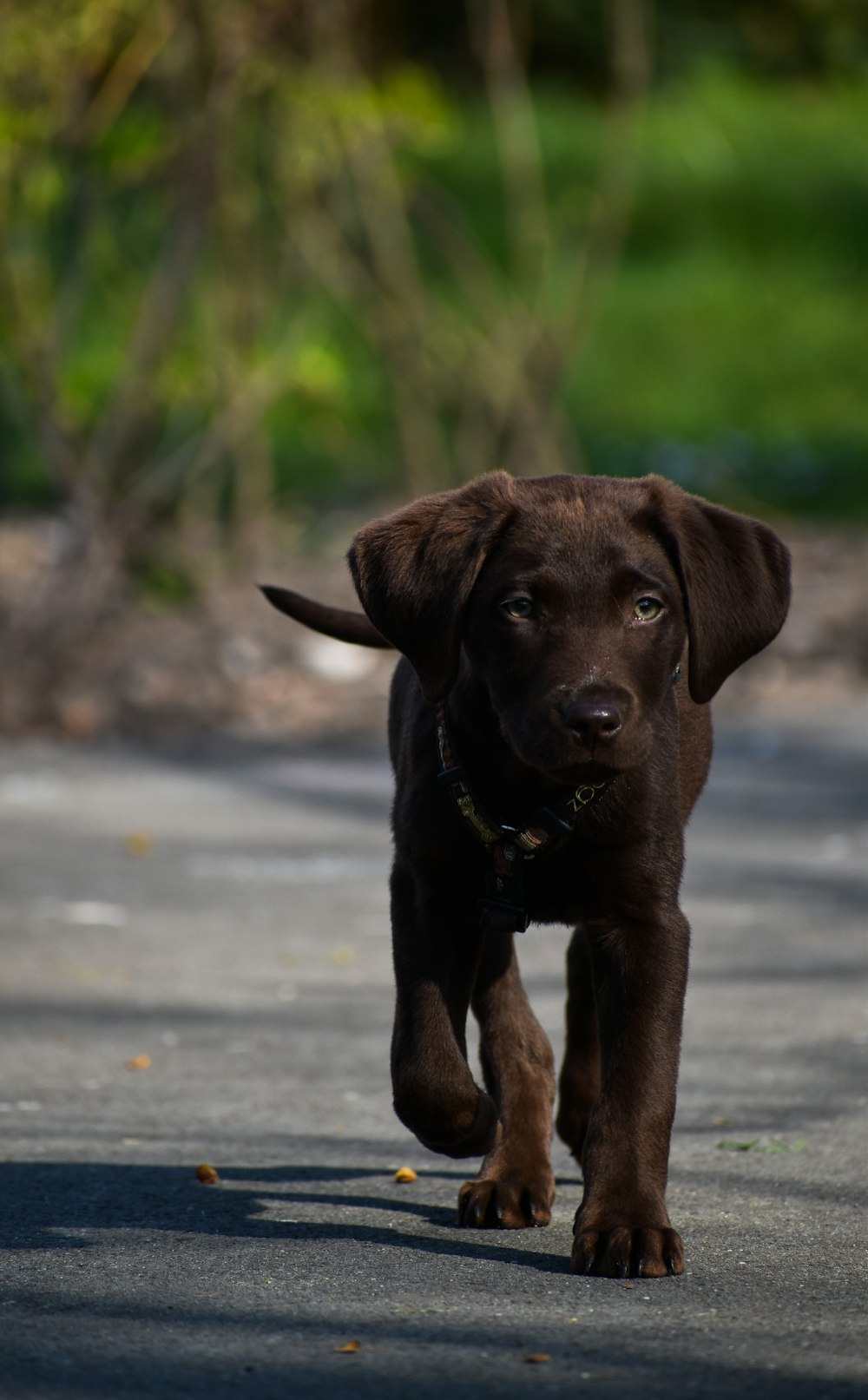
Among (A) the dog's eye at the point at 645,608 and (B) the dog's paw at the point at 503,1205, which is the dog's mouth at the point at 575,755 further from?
(B) the dog's paw at the point at 503,1205

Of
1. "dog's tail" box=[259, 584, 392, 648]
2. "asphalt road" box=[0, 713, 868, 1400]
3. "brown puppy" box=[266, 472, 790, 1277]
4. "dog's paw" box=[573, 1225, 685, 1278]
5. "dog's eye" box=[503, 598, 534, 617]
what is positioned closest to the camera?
"asphalt road" box=[0, 713, 868, 1400]

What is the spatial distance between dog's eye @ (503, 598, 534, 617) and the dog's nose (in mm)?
280

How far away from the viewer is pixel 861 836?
8719 millimetres

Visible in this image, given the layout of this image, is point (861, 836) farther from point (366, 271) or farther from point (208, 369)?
point (366, 271)

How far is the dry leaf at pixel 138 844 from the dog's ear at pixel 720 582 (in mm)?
4517

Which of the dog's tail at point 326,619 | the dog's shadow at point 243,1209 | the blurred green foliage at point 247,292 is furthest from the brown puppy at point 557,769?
the blurred green foliage at point 247,292

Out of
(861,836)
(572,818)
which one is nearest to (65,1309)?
(572,818)

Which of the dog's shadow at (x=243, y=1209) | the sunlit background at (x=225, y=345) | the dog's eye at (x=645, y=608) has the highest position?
the sunlit background at (x=225, y=345)

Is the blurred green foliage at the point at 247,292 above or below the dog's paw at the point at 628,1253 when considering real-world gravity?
above

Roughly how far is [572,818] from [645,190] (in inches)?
950

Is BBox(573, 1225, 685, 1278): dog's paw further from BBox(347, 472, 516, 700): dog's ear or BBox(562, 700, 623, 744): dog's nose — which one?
BBox(347, 472, 516, 700): dog's ear

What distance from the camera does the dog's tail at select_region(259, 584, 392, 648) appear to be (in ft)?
16.7

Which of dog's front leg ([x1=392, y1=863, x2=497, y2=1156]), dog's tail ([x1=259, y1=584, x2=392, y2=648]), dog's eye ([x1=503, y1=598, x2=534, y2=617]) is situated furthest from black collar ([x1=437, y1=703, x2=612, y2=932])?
dog's tail ([x1=259, y1=584, x2=392, y2=648])

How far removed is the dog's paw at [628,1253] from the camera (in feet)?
12.4
